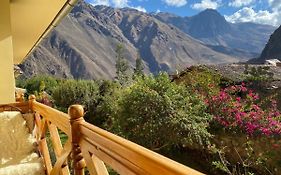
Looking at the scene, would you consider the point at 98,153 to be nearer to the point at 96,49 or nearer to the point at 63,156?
the point at 63,156

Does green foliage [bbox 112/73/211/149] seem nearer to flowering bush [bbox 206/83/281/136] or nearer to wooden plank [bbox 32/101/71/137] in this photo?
flowering bush [bbox 206/83/281/136]

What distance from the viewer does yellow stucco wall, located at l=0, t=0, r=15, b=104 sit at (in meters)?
4.69

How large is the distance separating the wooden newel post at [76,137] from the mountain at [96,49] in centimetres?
8050

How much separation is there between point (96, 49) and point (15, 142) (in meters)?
151

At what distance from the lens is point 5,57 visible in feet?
15.6

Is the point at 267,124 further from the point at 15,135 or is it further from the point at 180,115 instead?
the point at 15,135

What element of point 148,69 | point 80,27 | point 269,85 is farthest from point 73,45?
point 269,85

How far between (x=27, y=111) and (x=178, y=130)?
551 centimetres

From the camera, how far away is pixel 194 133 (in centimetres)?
911

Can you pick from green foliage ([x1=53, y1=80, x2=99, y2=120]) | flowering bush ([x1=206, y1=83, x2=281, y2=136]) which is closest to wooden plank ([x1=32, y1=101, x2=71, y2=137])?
flowering bush ([x1=206, y1=83, x2=281, y2=136])

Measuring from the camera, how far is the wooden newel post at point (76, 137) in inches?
90.3

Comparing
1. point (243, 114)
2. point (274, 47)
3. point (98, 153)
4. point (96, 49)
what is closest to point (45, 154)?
point (98, 153)

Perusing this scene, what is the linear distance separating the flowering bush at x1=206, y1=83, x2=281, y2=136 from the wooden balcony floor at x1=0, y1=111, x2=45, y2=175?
6001 millimetres

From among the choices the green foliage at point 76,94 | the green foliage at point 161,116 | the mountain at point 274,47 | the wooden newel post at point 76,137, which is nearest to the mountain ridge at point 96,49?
the mountain at point 274,47
